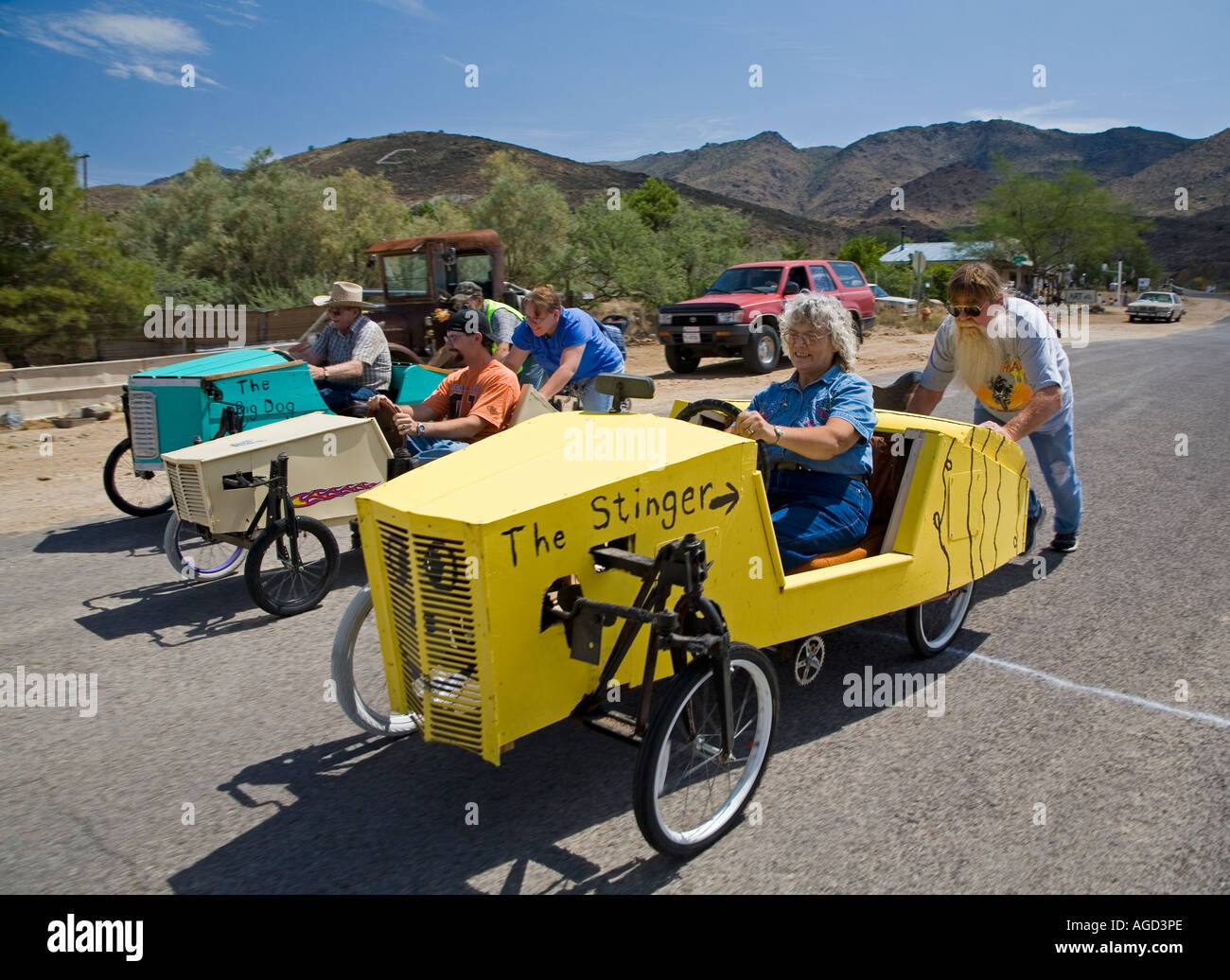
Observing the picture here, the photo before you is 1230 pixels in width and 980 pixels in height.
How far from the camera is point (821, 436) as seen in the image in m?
3.93

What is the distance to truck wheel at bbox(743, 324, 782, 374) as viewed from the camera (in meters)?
17.3

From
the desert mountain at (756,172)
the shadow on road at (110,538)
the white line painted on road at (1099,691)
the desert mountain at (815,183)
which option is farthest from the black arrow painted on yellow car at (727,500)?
the desert mountain at (756,172)

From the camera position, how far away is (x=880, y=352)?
21.8m

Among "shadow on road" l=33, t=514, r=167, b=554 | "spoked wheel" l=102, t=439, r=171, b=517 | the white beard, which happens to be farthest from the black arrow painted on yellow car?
"spoked wheel" l=102, t=439, r=171, b=517

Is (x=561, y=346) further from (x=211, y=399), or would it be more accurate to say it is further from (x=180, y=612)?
(x=180, y=612)

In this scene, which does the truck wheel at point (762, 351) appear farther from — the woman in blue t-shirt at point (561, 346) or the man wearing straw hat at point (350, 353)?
the man wearing straw hat at point (350, 353)

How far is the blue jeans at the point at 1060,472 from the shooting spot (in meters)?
5.93

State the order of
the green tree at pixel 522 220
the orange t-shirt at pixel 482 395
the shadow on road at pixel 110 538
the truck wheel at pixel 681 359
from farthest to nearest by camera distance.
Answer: the green tree at pixel 522 220 < the truck wheel at pixel 681 359 < the shadow on road at pixel 110 538 < the orange t-shirt at pixel 482 395

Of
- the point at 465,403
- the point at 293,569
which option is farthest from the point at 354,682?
the point at 465,403

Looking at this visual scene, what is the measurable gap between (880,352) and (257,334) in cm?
1320

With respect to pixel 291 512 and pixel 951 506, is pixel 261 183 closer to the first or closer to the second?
pixel 291 512

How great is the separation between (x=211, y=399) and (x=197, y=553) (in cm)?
106

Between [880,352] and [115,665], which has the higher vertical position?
[880,352]
